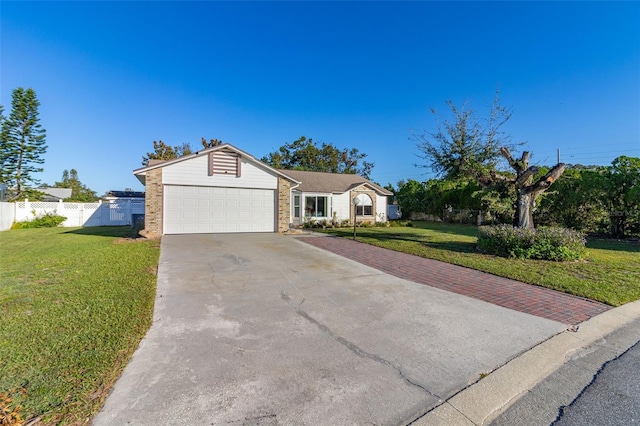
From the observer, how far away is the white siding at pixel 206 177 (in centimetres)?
1359

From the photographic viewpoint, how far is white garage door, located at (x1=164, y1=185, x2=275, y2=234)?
1374cm

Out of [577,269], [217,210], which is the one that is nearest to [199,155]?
[217,210]

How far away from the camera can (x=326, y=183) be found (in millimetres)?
22906

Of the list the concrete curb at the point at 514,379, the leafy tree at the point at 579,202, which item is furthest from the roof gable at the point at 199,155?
the leafy tree at the point at 579,202

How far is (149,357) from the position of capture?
9.86 ft

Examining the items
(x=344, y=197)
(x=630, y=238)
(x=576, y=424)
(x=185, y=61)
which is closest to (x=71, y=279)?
(x=576, y=424)

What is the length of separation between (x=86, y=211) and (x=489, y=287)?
24.6 m

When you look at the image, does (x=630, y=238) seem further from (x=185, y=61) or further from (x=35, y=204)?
(x=35, y=204)

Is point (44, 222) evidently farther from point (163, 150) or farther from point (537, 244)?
point (537, 244)

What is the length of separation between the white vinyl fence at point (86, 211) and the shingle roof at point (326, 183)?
11.6m

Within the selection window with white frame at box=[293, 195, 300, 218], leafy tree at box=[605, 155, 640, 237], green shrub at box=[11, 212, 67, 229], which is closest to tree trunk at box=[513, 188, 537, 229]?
leafy tree at box=[605, 155, 640, 237]

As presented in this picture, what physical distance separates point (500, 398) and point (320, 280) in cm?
405

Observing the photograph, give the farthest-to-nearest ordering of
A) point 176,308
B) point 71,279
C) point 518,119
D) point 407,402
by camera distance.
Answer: point 518,119
point 71,279
point 176,308
point 407,402

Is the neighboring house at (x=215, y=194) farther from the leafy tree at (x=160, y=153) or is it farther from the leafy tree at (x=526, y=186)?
the leafy tree at (x=160, y=153)
